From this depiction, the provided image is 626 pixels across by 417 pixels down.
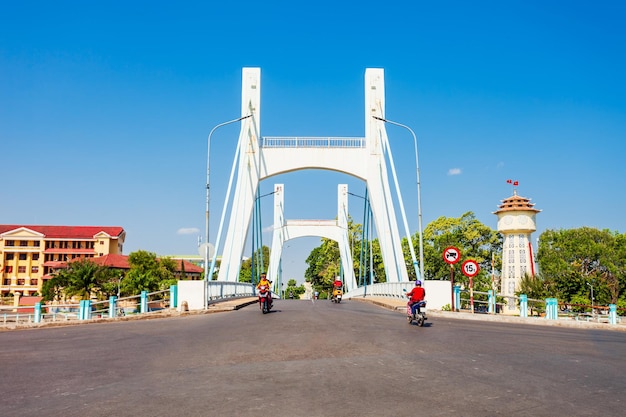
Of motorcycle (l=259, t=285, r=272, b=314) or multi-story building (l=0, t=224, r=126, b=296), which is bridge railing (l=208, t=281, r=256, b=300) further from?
multi-story building (l=0, t=224, r=126, b=296)

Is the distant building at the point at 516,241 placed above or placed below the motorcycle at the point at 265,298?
above

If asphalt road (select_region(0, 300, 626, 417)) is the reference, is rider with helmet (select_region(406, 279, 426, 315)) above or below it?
above

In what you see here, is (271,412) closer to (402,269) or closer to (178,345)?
(178,345)

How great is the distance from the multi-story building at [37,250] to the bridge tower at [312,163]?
5666cm

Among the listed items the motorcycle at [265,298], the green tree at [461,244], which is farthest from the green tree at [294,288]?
the motorcycle at [265,298]

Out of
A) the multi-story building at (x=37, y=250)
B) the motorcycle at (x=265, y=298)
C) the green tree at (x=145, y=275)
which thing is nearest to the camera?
the motorcycle at (x=265, y=298)

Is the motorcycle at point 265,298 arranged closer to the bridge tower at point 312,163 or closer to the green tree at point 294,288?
the bridge tower at point 312,163

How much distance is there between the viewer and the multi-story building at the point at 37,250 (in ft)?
268

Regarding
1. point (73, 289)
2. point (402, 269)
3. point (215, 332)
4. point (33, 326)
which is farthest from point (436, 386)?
point (73, 289)

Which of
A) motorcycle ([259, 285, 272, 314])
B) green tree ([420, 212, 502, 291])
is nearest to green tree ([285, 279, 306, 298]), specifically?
green tree ([420, 212, 502, 291])

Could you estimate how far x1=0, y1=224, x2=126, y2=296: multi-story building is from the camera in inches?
3219

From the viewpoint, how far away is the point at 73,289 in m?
53.5

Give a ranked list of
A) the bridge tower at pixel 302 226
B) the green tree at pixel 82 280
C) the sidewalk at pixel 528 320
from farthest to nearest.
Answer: the bridge tower at pixel 302 226 < the green tree at pixel 82 280 < the sidewalk at pixel 528 320

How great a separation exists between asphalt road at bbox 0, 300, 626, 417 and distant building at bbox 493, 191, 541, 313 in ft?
158
